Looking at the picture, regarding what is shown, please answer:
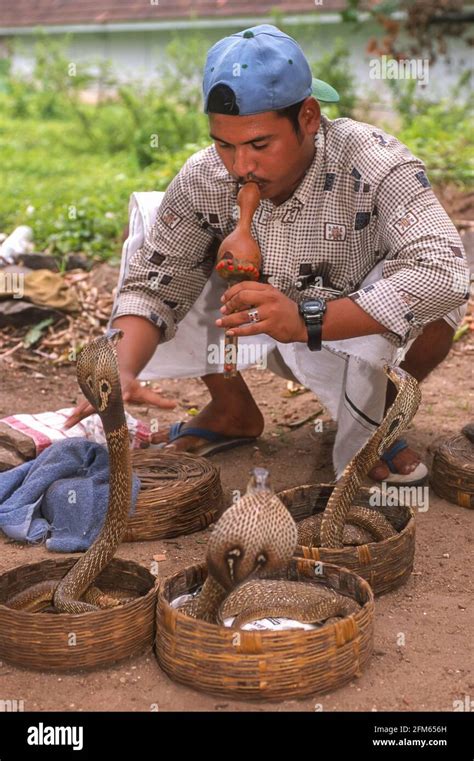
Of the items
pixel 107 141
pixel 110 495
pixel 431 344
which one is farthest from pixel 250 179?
pixel 107 141

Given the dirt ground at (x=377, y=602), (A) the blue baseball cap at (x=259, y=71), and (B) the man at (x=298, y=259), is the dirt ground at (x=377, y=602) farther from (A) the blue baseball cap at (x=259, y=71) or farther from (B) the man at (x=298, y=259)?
(A) the blue baseball cap at (x=259, y=71)

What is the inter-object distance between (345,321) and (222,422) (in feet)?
3.83

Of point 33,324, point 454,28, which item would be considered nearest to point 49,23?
point 454,28

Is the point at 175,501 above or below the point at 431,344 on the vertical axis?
below

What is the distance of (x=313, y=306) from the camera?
3533 millimetres

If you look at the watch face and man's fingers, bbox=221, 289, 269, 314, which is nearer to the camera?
man's fingers, bbox=221, 289, 269, 314

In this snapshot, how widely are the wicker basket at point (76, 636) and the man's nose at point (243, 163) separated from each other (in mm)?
1397

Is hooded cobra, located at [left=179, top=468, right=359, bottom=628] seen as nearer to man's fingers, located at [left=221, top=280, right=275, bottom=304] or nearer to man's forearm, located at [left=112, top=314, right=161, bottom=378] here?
man's fingers, located at [left=221, top=280, right=275, bottom=304]

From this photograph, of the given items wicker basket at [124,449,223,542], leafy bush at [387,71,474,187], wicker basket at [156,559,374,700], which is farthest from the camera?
leafy bush at [387,71,474,187]

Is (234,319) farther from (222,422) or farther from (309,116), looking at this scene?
(222,422)

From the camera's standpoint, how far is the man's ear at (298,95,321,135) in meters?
3.62

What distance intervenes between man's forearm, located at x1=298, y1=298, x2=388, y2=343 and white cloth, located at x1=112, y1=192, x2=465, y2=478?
30cm

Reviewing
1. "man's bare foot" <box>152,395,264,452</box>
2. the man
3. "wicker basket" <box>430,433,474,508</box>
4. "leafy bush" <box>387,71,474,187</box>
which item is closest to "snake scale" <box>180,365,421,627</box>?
the man

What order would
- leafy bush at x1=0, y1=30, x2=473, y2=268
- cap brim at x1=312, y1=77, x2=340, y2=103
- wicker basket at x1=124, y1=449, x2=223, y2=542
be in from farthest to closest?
leafy bush at x1=0, y1=30, x2=473, y2=268 → cap brim at x1=312, y1=77, x2=340, y2=103 → wicker basket at x1=124, y1=449, x2=223, y2=542
